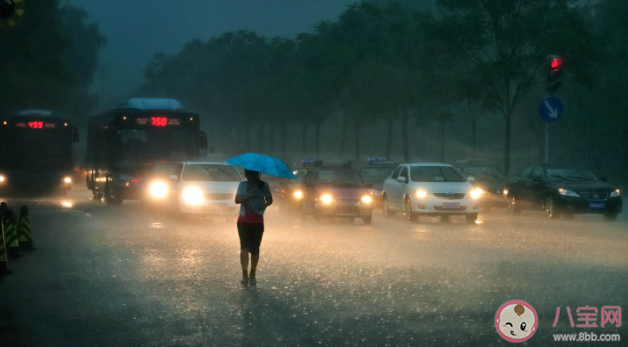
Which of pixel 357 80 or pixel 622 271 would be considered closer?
pixel 622 271

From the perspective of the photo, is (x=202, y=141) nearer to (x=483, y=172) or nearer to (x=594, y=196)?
(x=483, y=172)

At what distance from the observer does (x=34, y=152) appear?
39.7m

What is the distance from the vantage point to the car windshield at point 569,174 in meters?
Answer: 28.1

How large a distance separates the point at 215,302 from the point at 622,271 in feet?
21.1

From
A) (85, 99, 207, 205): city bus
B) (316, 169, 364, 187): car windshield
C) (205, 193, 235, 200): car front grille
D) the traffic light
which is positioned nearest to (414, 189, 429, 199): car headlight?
(316, 169, 364, 187): car windshield

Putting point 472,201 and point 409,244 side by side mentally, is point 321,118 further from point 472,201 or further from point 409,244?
point 409,244

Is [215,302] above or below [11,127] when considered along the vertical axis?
below

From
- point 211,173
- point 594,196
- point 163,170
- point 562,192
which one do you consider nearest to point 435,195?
point 562,192

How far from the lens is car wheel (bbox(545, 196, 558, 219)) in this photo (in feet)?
88.9

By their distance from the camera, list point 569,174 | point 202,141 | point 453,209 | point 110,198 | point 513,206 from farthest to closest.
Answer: point 110,198 < point 202,141 < point 513,206 < point 569,174 < point 453,209

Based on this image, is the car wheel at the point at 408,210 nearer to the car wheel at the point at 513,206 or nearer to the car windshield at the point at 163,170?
the car wheel at the point at 513,206

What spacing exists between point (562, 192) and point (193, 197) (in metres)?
10.5

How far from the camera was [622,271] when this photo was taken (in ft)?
45.1

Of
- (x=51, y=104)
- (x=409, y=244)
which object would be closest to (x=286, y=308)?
(x=409, y=244)
